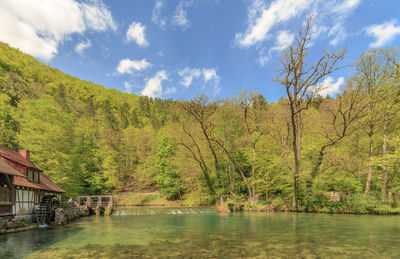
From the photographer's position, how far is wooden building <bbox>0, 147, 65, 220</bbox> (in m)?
17.8

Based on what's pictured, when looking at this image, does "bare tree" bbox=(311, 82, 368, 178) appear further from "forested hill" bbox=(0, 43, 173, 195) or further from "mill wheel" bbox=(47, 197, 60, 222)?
"forested hill" bbox=(0, 43, 173, 195)

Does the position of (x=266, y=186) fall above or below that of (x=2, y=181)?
below

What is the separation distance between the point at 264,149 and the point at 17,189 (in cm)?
3256

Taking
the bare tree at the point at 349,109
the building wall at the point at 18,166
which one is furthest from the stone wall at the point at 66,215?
the bare tree at the point at 349,109

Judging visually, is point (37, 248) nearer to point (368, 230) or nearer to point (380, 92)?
point (368, 230)

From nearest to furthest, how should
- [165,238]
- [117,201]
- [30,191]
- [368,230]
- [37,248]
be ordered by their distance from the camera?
[37,248], [165,238], [368,230], [30,191], [117,201]

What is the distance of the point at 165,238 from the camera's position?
14.7 m

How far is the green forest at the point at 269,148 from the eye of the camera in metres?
27.4

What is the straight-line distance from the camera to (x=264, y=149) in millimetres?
37969

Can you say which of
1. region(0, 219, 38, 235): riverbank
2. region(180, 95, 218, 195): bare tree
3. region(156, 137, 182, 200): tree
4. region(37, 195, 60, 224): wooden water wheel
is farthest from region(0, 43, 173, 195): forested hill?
region(180, 95, 218, 195): bare tree

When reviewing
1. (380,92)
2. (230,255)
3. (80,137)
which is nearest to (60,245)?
(230,255)

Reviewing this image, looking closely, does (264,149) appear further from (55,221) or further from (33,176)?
(33,176)

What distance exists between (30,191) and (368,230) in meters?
29.7

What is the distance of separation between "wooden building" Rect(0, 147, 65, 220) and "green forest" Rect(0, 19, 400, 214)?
26.4ft
